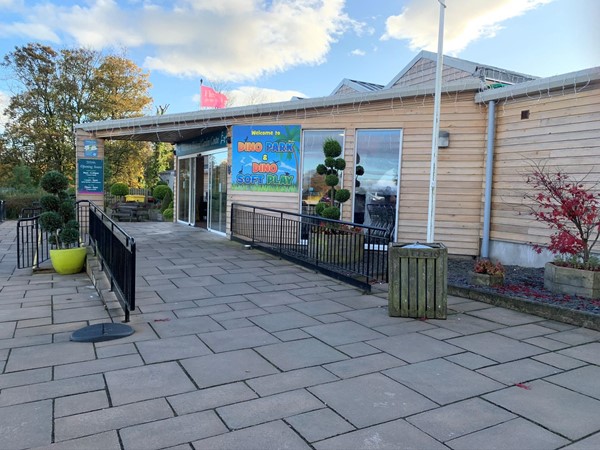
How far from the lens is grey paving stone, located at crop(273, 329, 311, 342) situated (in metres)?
4.05

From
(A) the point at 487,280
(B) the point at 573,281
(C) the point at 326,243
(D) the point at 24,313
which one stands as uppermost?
(C) the point at 326,243

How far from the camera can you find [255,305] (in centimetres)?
515

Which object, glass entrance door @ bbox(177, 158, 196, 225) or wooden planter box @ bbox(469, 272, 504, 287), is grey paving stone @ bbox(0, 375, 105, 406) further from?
glass entrance door @ bbox(177, 158, 196, 225)

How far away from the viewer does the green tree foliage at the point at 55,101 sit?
23.0 metres

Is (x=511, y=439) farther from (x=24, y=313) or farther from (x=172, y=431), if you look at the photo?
(x=24, y=313)

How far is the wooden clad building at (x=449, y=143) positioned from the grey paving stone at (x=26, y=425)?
22.8 ft

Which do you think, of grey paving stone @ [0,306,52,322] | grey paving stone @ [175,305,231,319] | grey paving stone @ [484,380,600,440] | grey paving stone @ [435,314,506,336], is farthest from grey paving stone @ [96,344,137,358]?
grey paving stone @ [435,314,506,336]

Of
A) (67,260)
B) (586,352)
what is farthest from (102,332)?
(586,352)

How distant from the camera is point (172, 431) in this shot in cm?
244

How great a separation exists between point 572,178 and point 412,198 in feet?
9.01

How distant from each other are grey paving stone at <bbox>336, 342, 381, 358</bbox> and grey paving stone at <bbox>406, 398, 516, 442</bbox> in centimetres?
98

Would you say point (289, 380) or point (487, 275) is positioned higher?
point (487, 275)

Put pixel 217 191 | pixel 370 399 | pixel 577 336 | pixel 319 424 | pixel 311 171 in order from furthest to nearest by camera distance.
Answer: pixel 217 191, pixel 311 171, pixel 577 336, pixel 370 399, pixel 319 424

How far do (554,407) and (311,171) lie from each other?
7116 millimetres
